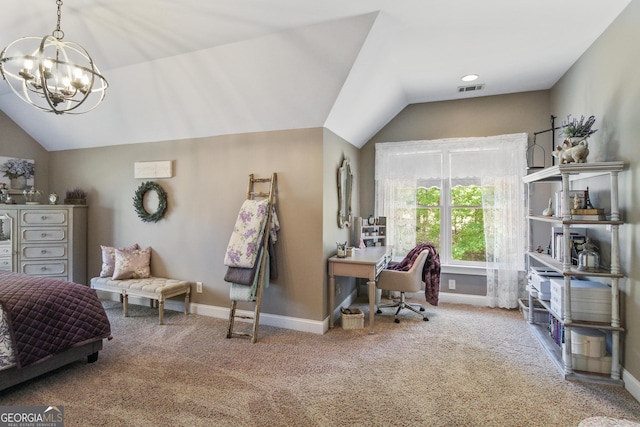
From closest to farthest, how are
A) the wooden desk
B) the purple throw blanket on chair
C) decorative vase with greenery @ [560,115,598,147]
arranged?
decorative vase with greenery @ [560,115,598,147] < the wooden desk < the purple throw blanket on chair

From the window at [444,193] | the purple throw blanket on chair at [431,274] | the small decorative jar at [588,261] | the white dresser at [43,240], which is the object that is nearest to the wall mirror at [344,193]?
the window at [444,193]

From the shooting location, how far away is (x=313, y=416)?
6.47 ft

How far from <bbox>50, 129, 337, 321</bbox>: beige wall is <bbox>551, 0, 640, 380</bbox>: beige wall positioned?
95.8 inches

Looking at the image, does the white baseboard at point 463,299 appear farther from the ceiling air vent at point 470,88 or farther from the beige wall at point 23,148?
the beige wall at point 23,148

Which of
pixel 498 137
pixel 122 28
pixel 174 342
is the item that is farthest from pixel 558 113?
pixel 174 342

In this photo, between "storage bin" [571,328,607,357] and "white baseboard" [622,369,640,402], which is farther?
"storage bin" [571,328,607,357]

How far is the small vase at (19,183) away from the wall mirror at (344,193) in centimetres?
462

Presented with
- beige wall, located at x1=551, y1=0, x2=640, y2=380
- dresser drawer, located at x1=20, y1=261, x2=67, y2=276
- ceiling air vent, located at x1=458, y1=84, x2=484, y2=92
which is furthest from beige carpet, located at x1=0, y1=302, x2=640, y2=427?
ceiling air vent, located at x1=458, y1=84, x2=484, y2=92

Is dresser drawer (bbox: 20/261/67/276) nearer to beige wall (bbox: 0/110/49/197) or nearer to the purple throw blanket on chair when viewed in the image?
beige wall (bbox: 0/110/49/197)

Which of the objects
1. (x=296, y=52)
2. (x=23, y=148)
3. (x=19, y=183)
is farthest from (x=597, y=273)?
(x=23, y=148)

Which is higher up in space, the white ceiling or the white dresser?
the white ceiling

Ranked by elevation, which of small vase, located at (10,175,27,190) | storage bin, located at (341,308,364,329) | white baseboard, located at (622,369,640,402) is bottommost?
white baseboard, located at (622,369,640,402)

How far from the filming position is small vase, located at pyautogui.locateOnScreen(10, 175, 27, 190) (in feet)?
14.7

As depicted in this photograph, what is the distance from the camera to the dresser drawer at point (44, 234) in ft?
13.2
